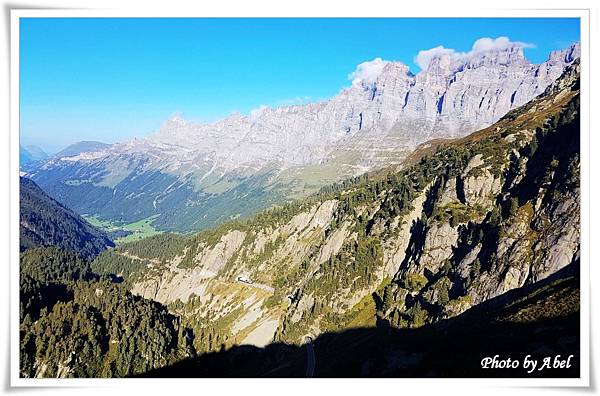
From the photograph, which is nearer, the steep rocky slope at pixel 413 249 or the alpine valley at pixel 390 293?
the alpine valley at pixel 390 293

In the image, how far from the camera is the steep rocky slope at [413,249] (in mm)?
42344

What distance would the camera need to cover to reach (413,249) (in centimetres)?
5831

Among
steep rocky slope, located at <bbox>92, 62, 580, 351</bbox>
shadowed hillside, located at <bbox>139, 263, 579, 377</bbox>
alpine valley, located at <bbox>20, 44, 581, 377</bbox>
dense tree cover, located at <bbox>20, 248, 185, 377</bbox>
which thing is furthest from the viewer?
dense tree cover, located at <bbox>20, 248, 185, 377</bbox>

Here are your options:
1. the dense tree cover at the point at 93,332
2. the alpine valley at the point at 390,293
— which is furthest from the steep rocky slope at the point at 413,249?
the dense tree cover at the point at 93,332

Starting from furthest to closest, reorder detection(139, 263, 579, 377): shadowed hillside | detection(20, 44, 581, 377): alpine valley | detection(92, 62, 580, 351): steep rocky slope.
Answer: detection(92, 62, 580, 351): steep rocky slope < detection(20, 44, 581, 377): alpine valley < detection(139, 263, 579, 377): shadowed hillside

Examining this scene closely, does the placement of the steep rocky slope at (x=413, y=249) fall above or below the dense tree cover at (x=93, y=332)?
above

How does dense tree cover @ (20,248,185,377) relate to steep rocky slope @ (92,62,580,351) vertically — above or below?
below

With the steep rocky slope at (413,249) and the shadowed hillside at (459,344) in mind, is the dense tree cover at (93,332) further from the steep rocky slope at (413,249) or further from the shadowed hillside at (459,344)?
the steep rocky slope at (413,249)

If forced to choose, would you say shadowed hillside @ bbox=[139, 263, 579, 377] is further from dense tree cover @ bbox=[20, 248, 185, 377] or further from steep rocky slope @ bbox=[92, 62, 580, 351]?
dense tree cover @ bbox=[20, 248, 185, 377]

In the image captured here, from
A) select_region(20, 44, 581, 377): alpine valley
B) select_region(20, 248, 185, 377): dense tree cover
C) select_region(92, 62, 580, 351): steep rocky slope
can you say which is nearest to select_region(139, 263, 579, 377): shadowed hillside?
select_region(20, 44, 581, 377): alpine valley

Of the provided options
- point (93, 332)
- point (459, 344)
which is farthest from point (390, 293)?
point (93, 332)

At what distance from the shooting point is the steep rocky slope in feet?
139
